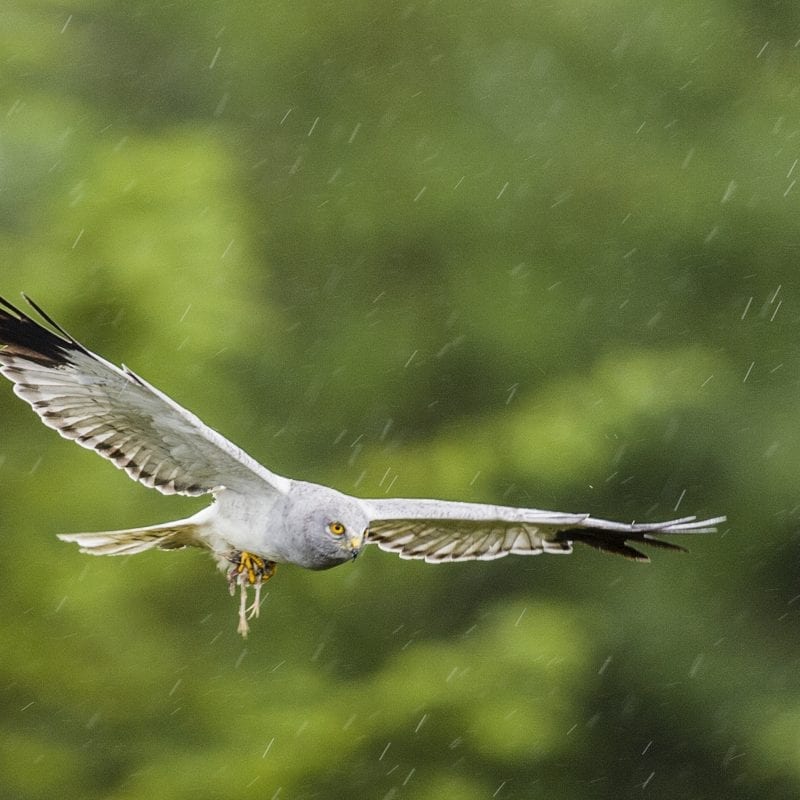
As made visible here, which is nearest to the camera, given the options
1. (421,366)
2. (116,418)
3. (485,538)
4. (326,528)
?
(326,528)

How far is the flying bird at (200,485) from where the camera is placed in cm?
479

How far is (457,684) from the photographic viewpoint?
8.12 m

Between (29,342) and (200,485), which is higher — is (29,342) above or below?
above

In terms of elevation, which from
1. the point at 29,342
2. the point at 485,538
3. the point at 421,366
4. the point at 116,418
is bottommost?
the point at 421,366

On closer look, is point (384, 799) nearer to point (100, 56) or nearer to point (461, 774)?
point (461, 774)

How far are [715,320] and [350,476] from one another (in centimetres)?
265

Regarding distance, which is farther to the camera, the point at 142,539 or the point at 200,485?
the point at 142,539

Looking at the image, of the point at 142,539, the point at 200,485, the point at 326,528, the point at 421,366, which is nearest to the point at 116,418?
the point at 200,485

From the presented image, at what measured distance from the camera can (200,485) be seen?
5113 mm

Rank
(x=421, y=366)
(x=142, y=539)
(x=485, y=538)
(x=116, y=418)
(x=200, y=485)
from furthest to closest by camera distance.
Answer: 1. (x=421, y=366)
2. (x=485, y=538)
3. (x=142, y=539)
4. (x=200, y=485)
5. (x=116, y=418)

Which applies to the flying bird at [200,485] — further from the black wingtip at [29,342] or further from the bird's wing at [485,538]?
the bird's wing at [485,538]

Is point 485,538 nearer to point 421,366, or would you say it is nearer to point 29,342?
point 29,342

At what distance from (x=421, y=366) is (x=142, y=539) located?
12.6ft

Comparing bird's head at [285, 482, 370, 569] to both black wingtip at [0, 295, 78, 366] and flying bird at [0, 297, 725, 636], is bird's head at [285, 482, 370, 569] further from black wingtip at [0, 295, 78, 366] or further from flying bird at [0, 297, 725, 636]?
black wingtip at [0, 295, 78, 366]
